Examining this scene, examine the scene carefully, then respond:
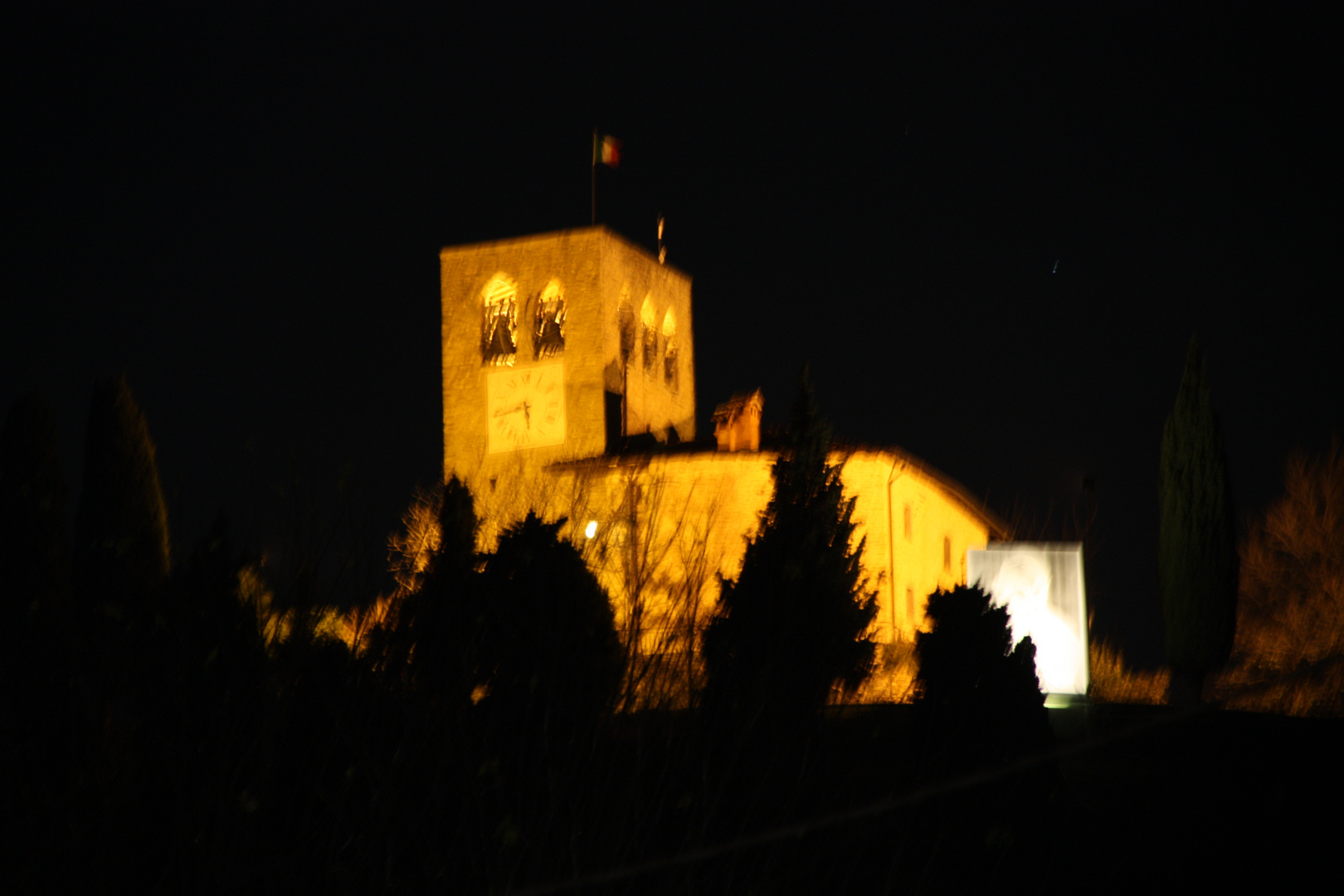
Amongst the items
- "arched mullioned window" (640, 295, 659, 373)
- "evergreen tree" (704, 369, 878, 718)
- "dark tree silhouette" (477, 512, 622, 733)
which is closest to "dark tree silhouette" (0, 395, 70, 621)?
"dark tree silhouette" (477, 512, 622, 733)

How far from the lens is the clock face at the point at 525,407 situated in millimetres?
38156

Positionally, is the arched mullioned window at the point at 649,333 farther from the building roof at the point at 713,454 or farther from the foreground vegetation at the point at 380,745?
the foreground vegetation at the point at 380,745

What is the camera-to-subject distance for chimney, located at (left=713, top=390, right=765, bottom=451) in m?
32.7

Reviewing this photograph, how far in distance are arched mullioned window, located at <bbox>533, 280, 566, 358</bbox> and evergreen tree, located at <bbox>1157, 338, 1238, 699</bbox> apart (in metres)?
17.9

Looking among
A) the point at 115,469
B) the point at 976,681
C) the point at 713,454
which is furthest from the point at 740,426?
the point at 976,681

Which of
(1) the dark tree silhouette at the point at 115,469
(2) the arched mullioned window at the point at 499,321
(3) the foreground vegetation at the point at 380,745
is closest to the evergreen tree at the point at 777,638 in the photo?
(3) the foreground vegetation at the point at 380,745

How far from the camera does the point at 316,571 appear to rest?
6695mm

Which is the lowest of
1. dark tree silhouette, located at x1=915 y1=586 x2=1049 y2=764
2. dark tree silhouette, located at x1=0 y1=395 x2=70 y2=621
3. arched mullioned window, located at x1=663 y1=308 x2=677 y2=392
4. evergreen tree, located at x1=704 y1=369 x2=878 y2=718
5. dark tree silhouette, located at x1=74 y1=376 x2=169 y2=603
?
dark tree silhouette, located at x1=915 y1=586 x2=1049 y2=764

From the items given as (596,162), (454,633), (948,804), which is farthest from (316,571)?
(596,162)

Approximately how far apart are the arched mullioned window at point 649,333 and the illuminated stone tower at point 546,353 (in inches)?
1.6

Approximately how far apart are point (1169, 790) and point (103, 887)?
11054 mm

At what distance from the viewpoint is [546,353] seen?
39.2 meters

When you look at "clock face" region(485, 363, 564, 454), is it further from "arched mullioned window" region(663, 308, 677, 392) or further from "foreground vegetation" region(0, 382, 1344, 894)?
"foreground vegetation" region(0, 382, 1344, 894)

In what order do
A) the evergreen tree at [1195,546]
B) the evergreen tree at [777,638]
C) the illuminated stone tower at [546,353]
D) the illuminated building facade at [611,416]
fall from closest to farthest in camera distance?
1. the evergreen tree at [777,638]
2. the evergreen tree at [1195,546]
3. the illuminated building facade at [611,416]
4. the illuminated stone tower at [546,353]
